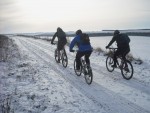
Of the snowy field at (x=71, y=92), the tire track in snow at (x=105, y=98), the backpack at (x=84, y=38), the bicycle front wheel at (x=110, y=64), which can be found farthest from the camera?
the bicycle front wheel at (x=110, y=64)

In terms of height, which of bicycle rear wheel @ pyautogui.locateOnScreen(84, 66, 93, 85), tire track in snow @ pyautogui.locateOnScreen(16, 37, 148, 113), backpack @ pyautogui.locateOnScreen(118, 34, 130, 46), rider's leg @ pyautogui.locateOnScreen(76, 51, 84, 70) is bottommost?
tire track in snow @ pyautogui.locateOnScreen(16, 37, 148, 113)

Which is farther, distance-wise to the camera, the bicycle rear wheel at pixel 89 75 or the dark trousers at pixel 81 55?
the dark trousers at pixel 81 55

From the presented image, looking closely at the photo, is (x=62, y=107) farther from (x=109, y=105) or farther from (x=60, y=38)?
(x=60, y=38)

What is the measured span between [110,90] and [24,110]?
360cm

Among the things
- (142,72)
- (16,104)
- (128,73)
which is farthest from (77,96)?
(142,72)

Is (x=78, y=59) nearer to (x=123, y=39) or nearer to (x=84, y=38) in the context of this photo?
(x=84, y=38)

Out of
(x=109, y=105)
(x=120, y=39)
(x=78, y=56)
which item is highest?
(x=120, y=39)

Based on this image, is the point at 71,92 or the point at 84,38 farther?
the point at 84,38

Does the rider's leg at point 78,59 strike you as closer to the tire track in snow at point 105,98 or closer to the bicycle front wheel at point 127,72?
the tire track in snow at point 105,98

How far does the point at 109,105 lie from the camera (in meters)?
8.12

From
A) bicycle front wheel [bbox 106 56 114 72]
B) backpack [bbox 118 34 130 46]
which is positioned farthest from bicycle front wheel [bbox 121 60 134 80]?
bicycle front wheel [bbox 106 56 114 72]

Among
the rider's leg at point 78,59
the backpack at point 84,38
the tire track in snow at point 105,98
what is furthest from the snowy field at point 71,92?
the backpack at point 84,38

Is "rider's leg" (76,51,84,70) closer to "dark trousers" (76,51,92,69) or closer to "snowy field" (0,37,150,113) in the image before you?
"dark trousers" (76,51,92,69)

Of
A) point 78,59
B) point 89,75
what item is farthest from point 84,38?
point 89,75
